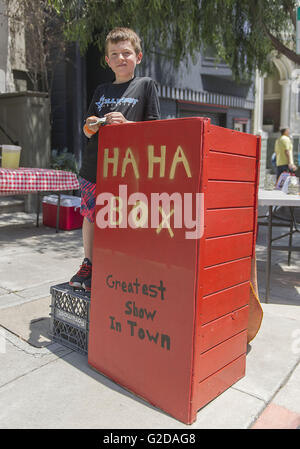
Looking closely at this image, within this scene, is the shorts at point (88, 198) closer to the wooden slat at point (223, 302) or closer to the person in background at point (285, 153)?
the wooden slat at point (223, 302)

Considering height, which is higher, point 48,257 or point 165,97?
point 165,97

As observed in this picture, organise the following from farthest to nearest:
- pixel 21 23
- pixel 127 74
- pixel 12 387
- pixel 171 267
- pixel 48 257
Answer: pixel 21 23, pixel 48 257, pixel 127 74, pixel 12 387, pixel 171 267

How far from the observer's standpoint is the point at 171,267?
2.16m

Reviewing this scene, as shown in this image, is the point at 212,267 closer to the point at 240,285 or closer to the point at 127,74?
the point at 240,285

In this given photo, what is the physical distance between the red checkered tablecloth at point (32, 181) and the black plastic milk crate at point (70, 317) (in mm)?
3460

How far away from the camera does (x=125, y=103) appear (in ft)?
9.12

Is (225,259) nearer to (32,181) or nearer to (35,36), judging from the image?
(32,181)

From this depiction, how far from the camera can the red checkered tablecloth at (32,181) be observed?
606 cm

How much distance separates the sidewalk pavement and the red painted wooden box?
10 centimetres

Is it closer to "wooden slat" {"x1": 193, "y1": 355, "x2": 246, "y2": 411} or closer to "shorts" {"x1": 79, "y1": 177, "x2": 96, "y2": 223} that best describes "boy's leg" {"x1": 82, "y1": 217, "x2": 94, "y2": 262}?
"shorts" {"x1": 79, "y1": 177, "x2": 96, "y2": 223}

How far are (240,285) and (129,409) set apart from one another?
36.6 inches
